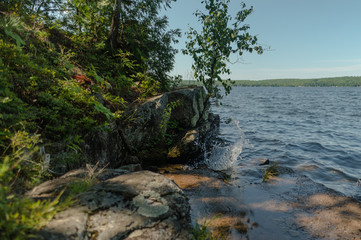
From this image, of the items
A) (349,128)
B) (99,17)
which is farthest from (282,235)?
(349,128)

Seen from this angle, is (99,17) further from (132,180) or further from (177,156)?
(132,180)

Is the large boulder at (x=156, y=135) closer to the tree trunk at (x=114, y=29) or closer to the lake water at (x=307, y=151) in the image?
the lake water at (x=307, y=151)

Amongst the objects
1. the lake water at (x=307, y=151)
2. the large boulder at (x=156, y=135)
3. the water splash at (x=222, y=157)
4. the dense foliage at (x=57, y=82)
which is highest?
the dense foliage at (x=57, y=82)

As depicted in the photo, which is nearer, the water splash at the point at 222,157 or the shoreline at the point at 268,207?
the shoreline at the point at 268,207

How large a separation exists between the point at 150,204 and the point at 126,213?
0.35m

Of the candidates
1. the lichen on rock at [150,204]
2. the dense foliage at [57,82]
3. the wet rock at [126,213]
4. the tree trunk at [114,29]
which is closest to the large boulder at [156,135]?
the dense foliage at [57,82]

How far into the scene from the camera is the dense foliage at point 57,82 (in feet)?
8.98

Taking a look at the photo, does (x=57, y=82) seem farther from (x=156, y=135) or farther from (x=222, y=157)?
(x=222, y=157)

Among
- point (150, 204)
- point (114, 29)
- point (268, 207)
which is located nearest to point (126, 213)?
point (150, 204)

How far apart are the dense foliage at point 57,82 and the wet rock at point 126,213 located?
30 cm

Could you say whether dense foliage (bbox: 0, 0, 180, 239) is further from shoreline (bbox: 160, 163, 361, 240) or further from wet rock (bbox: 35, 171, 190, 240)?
shoreline (bbox: 160, 163, 361, 240)

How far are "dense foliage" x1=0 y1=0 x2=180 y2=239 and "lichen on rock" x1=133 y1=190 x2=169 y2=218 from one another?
1.01 meters

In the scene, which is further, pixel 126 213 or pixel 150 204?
pixel 150 204

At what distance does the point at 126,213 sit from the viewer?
2.48 m
